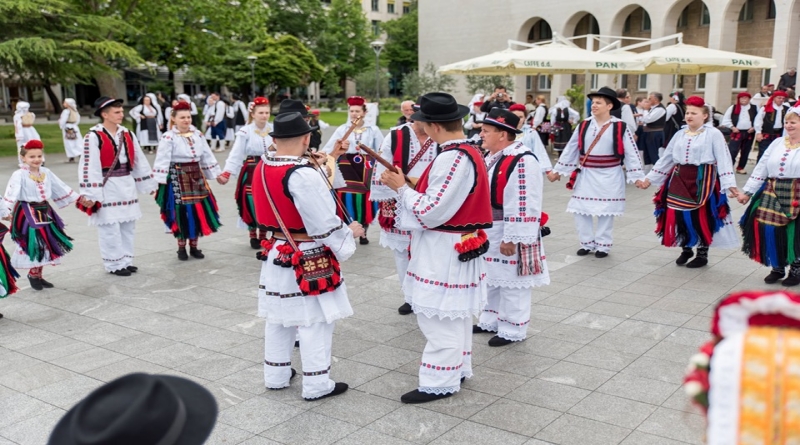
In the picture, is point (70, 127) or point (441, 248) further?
point (70, 127)

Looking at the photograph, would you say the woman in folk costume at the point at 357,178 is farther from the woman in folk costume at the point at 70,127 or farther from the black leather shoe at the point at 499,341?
the woman in folk costume at the point at 70,127

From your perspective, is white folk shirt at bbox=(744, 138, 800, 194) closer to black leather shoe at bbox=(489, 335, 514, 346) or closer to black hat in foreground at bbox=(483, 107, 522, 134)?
black hat in foreground at bbox=(483, 107, 522, 134)

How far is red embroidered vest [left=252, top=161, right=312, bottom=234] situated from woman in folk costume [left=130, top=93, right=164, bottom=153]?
645 inches

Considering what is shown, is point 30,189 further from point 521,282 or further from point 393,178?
point 521,282

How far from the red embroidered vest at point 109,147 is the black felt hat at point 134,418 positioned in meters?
5.94

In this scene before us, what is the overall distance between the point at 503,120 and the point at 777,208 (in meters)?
3.06

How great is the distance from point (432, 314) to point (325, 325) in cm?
68

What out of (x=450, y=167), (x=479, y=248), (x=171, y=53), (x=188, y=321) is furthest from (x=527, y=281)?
(x=171, y=53)

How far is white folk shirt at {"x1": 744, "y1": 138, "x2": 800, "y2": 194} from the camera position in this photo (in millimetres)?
6227

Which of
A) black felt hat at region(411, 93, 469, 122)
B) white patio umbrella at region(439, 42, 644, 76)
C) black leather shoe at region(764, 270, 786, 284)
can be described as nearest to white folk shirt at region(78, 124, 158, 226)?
black felt hat at region(411, 93, 469, 122)

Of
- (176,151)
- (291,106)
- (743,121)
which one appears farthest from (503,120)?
(743,121)

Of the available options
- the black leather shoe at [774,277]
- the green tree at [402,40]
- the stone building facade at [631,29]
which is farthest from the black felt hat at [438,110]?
the green tree at [402,40]

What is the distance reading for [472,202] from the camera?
4.12 metres

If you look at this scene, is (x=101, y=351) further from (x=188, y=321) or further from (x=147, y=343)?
(x=188, y=321)
